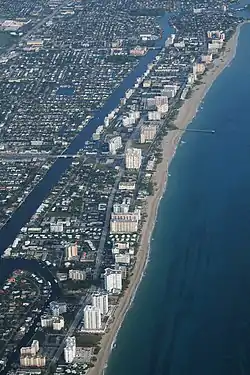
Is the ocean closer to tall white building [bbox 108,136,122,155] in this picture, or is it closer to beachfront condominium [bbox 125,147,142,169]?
beachfront condominium [bbox 125,147,142,169]

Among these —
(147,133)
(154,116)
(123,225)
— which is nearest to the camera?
(123,225)

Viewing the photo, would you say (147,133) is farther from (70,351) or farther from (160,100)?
(70,351)

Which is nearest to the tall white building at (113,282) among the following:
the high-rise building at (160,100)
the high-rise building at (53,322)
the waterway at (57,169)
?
the high-rise building at (53,322)

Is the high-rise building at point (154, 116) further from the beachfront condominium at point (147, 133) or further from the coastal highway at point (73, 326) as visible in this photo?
the coastal highway at point (73, 326)

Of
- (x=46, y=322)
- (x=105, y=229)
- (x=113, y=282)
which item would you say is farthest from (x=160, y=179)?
(x=46, y=322)

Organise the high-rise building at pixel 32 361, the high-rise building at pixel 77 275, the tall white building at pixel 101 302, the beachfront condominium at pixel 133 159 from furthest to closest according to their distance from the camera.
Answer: the beachfront condominium at pixel 133 159 → the high-rise building at pixel 77 275 → the tall white building at pixel 101 302 → the high-rise building at pixel 32 361

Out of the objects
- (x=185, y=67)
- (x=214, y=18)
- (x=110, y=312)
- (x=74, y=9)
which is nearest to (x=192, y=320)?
(x=110, y=312)
